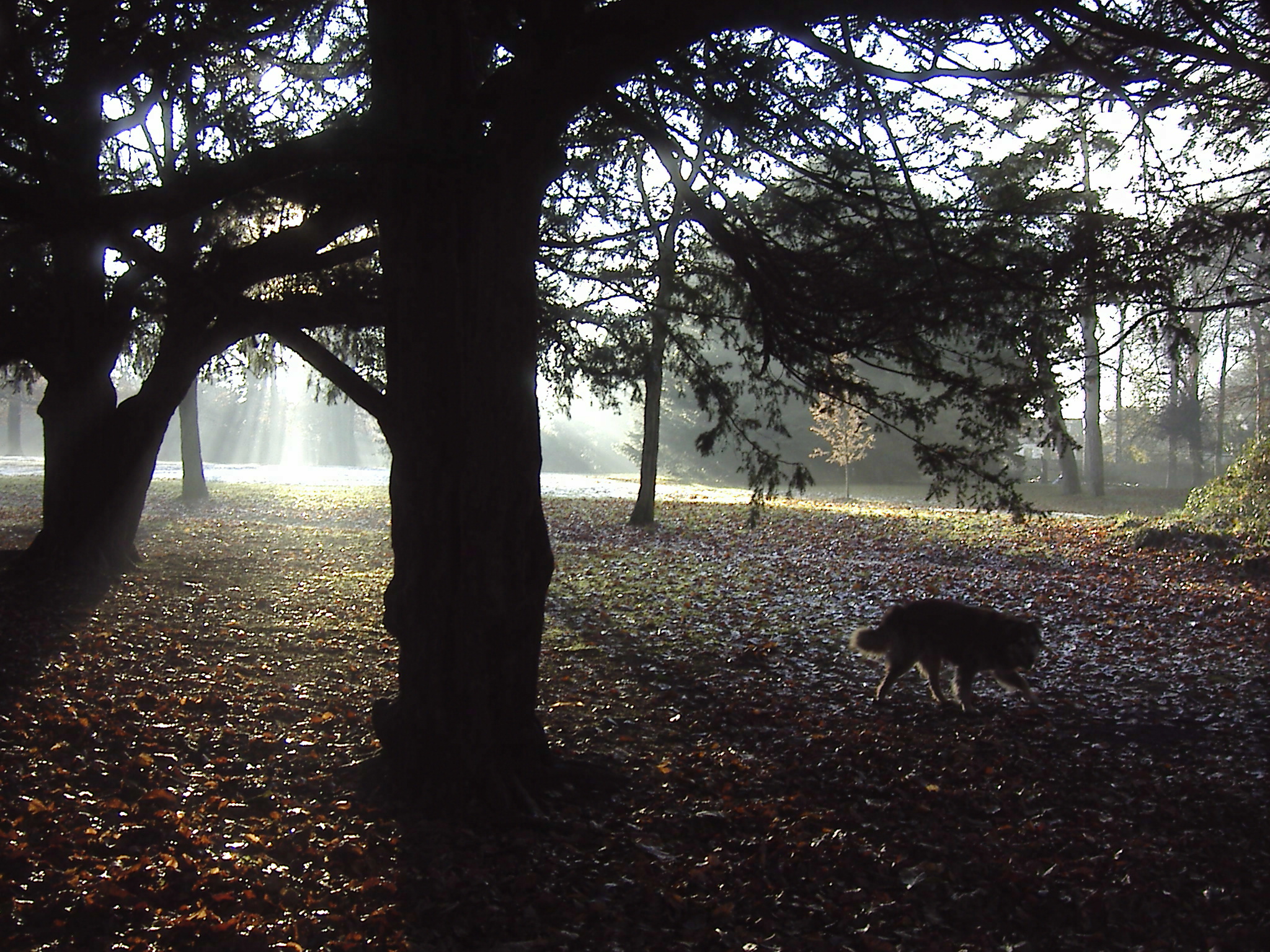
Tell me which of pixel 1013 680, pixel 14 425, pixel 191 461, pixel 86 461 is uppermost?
pixel 14 425

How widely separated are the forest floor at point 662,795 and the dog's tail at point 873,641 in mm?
516

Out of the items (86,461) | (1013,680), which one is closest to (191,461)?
(86,461)

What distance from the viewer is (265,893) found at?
13.5 feet

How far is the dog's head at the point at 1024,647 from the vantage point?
272 inches

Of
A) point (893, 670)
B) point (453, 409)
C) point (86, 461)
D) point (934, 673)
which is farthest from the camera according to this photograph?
point (86, 461)

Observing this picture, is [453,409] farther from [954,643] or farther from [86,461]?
[86,461]

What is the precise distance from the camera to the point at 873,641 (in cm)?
748

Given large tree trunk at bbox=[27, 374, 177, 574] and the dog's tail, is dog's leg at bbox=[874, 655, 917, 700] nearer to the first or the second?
the dog's tail

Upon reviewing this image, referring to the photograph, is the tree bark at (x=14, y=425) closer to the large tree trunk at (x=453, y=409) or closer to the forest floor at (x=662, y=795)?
the forest floor at (x=662, y=795)

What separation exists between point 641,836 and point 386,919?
5.08 ft

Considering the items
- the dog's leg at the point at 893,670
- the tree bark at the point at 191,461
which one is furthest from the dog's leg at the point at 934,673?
the tree bark at the point at 191,461

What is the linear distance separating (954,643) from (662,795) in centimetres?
301

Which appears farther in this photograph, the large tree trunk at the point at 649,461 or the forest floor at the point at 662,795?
the large tree trunk at the point at 649,461

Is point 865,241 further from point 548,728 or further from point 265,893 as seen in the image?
point 265,893
